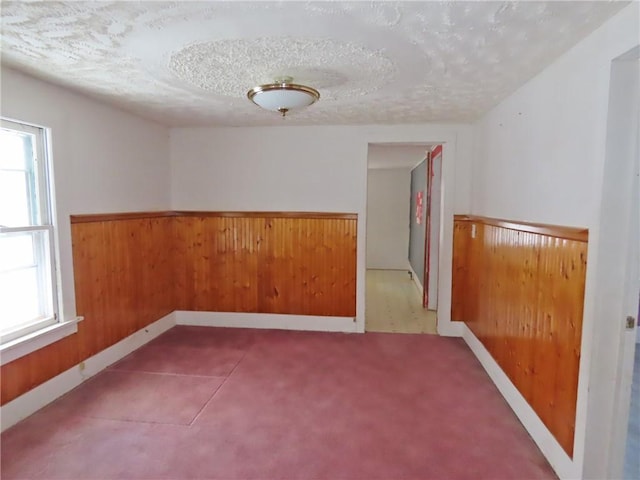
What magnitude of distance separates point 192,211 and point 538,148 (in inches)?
133

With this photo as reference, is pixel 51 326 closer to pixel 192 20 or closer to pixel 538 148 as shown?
pixel 192 20

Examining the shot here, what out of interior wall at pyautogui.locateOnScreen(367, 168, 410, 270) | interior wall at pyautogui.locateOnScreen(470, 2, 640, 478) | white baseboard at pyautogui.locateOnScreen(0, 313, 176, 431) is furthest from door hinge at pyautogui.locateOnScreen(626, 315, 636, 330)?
interior wall at pyautogui.locateOnScreen(367, 168, 410, 270)

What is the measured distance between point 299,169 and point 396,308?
91.2 inches

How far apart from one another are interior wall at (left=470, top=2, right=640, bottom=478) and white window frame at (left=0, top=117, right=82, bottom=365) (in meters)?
3.18

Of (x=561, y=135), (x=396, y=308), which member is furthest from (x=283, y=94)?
(x=396, y=308)

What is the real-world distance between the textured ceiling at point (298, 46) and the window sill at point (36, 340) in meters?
1.67

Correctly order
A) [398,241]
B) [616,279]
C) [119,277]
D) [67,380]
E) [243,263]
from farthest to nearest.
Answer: [398,241] < [243,263] < [119,277] < [67,380] < [616,279]

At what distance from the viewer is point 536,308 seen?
7.11 ft

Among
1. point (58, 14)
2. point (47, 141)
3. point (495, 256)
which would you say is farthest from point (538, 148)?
point (47, 141)

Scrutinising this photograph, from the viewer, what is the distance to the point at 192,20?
5.19 feet

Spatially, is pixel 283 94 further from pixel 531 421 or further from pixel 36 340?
pixel 531 421

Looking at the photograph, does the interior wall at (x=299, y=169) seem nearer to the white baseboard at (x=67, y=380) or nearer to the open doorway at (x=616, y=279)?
the white baseboard at (x=67, y=380)

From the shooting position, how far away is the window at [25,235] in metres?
2.27

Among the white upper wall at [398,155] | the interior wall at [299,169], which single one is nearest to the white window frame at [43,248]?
the interior wall at [299,169]
